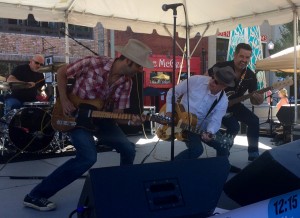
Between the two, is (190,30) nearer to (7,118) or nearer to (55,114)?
(7,118)

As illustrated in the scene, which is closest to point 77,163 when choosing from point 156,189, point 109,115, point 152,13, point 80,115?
point 80,115

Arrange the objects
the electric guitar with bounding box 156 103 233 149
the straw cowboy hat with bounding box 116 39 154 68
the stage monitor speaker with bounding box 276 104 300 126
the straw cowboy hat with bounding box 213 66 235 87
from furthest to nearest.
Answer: the stage monitor speaker with bounding box 276 104 300 126 → the electric guitar with bounding box 156 103 233 149 → the straw cowboy hat with bounding box 213 66 235 87 → the straw cowboy hat with bounding box 116 39 154 68

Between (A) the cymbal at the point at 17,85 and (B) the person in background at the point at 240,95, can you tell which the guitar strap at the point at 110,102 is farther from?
(A) the cymbal at the point at 17,85

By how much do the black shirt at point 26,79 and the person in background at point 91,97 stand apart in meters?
3.40

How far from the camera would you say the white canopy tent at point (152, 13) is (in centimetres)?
601

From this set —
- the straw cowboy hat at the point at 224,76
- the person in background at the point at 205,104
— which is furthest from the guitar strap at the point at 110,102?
the straw cowboy hat at the point at 224,76

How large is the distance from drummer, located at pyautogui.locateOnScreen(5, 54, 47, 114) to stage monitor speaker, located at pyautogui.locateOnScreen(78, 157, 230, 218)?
14.7ft

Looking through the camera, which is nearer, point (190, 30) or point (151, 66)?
point (151, 66)

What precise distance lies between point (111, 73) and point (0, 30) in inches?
551

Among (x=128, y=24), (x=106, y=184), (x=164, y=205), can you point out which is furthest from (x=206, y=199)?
(x=128, y=24)

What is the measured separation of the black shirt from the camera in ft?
22.5

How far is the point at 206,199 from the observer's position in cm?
267

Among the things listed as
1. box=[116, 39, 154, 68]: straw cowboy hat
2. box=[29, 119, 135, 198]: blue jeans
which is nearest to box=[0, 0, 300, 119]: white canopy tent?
box=[116, 39, 154, 68]: straw cowboy hat

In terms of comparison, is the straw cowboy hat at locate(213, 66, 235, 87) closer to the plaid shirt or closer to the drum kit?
the plaid shirt
